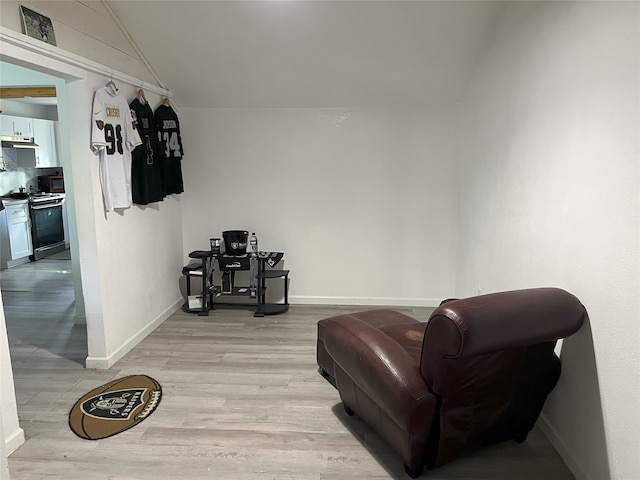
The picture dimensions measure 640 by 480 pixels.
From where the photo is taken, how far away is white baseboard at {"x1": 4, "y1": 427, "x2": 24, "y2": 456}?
215cm

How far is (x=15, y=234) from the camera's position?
20.2 ft

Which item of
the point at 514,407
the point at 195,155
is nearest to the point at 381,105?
the point at 195,155

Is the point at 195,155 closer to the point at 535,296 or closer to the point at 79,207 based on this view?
the point at 79,207

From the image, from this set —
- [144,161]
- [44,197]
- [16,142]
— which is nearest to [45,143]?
[16,142]

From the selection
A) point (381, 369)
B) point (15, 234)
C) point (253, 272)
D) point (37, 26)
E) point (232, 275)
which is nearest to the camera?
point (381, 369)

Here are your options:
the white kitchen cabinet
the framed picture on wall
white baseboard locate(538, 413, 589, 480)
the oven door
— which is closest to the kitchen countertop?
the white kitchen cabinet

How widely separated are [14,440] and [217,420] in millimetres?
983

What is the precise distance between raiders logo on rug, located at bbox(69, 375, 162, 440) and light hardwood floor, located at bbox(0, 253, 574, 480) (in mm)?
53

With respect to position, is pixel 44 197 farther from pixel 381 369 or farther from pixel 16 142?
pixel 381 369

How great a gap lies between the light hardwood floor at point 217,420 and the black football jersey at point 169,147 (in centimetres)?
127

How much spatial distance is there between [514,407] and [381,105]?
9.70 ft

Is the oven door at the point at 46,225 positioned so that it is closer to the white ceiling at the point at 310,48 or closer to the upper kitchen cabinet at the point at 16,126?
the upper kitchen cabinet at the point at 16,126

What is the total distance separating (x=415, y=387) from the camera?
5.93 feet

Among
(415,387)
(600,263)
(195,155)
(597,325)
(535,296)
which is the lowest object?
(415,387)
